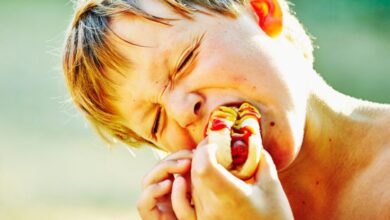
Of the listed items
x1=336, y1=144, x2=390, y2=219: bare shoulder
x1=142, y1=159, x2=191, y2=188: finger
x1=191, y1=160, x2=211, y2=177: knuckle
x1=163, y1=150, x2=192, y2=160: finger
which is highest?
x1=191, y1=160, x2=211, y2=177: knuckle

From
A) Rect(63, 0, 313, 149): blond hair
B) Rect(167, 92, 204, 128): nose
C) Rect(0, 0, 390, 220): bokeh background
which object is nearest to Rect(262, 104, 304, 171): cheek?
Rect(167, 92, 204, 128): nose

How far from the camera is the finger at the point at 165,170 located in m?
1.21

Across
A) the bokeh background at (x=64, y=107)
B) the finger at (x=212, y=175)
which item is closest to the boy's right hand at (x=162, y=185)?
the finger at (x=212, y=175)

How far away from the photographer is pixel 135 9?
4.47 feet

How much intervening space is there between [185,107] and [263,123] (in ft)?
0.41

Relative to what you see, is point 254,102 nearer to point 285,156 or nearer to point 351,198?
point 285,156

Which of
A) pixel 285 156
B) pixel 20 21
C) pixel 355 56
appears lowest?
pixel 355 56

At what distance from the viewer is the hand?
106 cm

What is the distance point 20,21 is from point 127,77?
2637mm

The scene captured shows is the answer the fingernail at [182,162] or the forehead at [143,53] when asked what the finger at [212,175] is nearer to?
the fingernail at [182,162]

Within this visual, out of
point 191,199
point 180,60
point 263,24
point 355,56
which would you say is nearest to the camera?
point 191,199

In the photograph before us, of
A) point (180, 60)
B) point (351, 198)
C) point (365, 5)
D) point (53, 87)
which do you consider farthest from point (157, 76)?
point (365, 5)

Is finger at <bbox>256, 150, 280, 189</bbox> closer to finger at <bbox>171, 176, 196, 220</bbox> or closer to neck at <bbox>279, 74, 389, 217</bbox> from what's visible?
finger at <bbox>171, 176, 196, 220</bbox>

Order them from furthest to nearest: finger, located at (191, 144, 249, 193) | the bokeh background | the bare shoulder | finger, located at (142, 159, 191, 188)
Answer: the bokeh background < the bare shoulder < finger, located at (142, 159, 191, 188) < finger, located at (191, 144, 249, 193)
